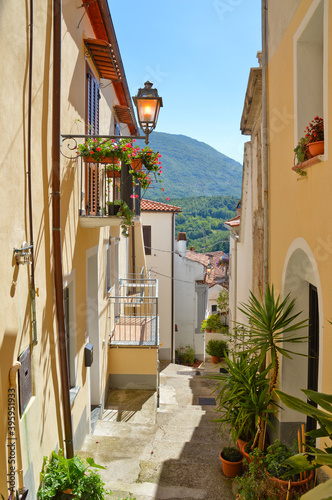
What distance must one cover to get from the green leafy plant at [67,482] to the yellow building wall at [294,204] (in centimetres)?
264

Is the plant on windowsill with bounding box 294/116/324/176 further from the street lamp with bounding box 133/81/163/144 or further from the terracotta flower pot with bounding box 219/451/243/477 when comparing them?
the terracotta flower pot with bounding box 219/451/243/477

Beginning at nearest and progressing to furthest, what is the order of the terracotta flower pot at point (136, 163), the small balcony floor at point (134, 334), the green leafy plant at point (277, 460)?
1. the green leafy plant at point (277, 460)
2. the terracotta flower pot at point (136, 163)
3. the small balcony floor at point (134, 334)

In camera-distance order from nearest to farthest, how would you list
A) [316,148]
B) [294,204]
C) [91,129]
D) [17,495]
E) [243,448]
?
[17,495] < [316,148] < [294,204] < [243,448] < [91,129]

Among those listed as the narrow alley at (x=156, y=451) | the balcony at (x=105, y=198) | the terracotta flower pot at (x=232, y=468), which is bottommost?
the narrow alley at (x=156, y=451)

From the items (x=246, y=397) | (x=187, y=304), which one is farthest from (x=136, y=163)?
(x=187, y=304)

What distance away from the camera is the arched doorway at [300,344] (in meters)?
5.46

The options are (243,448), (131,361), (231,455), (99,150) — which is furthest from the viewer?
(131,361)

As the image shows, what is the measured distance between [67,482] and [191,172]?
82.2 m

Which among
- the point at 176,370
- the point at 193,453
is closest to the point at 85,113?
the point at 193,453

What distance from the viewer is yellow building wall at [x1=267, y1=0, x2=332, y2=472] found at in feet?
13.2

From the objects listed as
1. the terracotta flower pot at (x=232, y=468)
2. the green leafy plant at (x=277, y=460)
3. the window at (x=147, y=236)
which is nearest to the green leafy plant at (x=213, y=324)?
the window at (x=147, y=236)

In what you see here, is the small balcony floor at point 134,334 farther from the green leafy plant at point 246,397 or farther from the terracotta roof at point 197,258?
the terracotta roof at point 197,258

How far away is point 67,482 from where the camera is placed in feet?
14.9

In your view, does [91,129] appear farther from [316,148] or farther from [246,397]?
[246,397]
